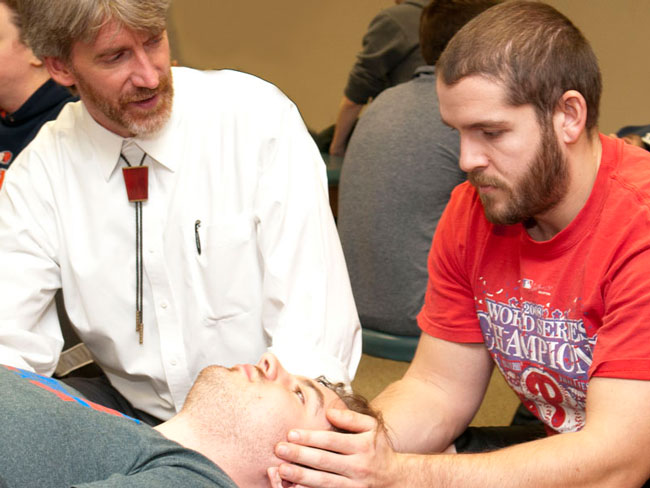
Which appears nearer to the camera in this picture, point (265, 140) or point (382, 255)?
point (265, 140)

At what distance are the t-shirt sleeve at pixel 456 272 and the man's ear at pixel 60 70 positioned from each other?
3.06ft

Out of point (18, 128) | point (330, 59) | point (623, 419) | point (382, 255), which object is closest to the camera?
point (623, 419)

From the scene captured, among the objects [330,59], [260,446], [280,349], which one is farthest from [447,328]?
[330,59]

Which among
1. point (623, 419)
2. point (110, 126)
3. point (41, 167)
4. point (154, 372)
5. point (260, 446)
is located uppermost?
point (110, 126)

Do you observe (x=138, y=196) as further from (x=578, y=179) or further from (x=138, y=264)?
(x=578, y=179)

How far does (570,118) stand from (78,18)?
1.02m

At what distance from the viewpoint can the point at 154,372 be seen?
72.9 inches

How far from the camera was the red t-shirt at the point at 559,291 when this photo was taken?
54.0 inches

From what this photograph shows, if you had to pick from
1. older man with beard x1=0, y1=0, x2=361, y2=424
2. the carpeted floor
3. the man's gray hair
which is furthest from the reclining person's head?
the carpeted floor

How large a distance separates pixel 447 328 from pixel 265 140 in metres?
0.62

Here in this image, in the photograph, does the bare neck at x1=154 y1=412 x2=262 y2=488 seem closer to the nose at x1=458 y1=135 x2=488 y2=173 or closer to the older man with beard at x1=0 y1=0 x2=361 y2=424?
the older man with beard at x1=0 y1=0 x2=361 y2=424

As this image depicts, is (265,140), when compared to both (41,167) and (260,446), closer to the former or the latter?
(41,167)

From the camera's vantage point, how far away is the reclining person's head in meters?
1.40

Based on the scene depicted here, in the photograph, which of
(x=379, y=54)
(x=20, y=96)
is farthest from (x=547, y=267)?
(x=379, y=54)
